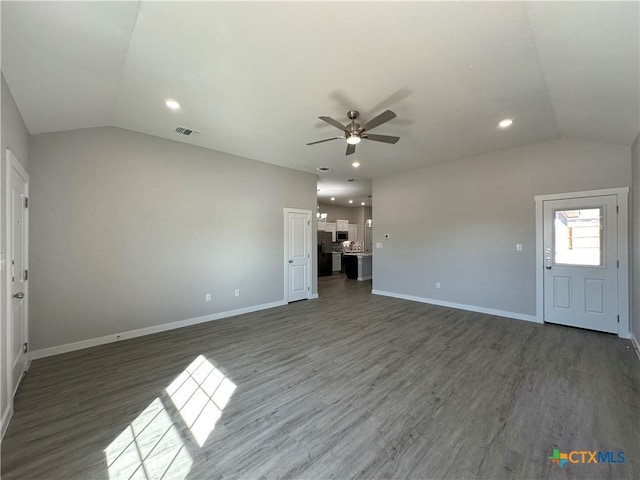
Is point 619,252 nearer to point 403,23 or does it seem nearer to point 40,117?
point 403,23

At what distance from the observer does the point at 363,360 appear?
10.0 feet

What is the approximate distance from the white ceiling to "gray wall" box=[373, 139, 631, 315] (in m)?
0.57

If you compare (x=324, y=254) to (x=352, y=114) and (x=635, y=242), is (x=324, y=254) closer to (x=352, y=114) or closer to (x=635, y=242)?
(x=352, y=114)

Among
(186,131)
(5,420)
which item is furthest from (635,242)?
(5,420)

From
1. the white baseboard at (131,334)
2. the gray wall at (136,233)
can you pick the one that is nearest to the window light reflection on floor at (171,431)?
the white baseboard at (131,334)

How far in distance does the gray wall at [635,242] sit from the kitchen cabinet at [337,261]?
8.37 metres

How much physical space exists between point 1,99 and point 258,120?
2310 mm

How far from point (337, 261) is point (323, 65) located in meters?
9.17

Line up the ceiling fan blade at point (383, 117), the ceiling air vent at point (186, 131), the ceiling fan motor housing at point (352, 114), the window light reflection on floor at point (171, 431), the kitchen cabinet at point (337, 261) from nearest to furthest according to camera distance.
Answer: the window light reflection on floor at point (171, 431) → the ceiling fan blade at point (383, 117) → the ceiling fan motor housing at point (352, 114) → the ceiling air vent at point (186, 131) → the kitchen cabinet at point (337, 261)

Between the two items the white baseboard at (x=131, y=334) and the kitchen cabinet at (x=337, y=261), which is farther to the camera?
the kitchen cabinet at (x=337, y=261)

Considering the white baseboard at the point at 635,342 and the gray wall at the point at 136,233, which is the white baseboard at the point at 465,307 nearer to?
the white baseboard at the point at 635,342

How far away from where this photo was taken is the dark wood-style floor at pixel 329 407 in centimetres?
166

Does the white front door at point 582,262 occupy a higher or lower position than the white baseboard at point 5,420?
higher

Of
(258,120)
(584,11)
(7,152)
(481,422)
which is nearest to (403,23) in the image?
(584,11)
